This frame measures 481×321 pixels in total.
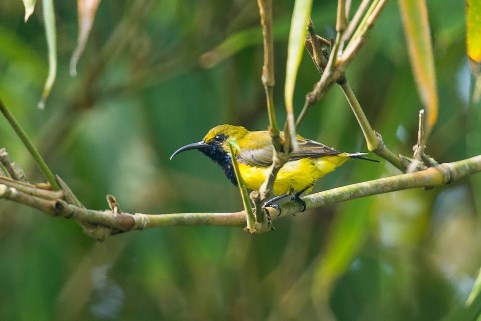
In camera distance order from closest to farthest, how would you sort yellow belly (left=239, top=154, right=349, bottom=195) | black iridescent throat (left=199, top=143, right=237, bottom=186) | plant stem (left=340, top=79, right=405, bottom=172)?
plant stem (left=340, top=79, right=405, bottom=172) → yellow belly (left=239, top=154, right=349, bottom=195) → black iridescent throat (left=199, top=143, right=237, bottom=186)

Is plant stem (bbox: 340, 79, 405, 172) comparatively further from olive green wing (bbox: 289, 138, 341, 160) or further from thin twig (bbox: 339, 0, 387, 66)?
olive green wing (bbox: 289, 138, 341, 160)

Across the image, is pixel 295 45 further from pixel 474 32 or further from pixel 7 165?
pixel 474 32

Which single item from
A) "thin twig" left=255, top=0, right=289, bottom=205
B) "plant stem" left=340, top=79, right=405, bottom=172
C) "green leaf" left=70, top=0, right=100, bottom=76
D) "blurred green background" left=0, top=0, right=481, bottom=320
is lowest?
"blurred green background" left=0, top=0, right=481, bottom=320

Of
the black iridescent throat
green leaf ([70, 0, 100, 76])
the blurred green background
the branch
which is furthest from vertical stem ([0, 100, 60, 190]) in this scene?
the blurred green background

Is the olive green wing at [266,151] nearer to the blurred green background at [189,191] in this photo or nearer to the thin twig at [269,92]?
the blurred green background at [189,191]

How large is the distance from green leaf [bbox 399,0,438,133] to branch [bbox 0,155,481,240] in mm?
565

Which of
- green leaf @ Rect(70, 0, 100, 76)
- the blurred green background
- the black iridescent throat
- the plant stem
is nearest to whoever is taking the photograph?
green leaf @ Rect(70, 0, 100, 76)

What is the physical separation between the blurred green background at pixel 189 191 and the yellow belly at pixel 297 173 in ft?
2.48

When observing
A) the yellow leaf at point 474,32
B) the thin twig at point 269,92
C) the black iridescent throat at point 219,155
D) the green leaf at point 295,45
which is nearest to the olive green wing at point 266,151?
the black iridescent throat at point 219,155

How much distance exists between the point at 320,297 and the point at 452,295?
0.86m

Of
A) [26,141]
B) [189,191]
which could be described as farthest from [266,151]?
[26,141]

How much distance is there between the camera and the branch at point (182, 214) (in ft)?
4.64

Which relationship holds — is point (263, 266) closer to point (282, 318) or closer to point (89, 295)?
point (282, 318)

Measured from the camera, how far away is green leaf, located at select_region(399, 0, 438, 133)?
1.26 metres
